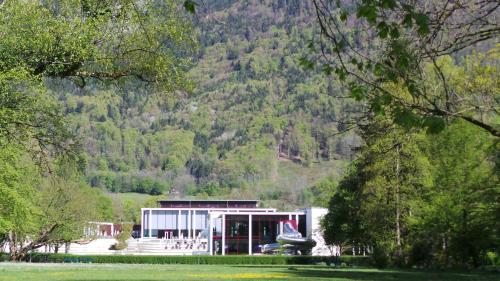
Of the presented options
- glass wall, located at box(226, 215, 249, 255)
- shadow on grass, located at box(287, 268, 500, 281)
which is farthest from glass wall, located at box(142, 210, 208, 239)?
shadow on grass, located at box(287, 268, 500, 281)

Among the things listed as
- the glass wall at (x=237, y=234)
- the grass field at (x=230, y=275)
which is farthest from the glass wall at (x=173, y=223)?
the grass field at (x=230, y=275)

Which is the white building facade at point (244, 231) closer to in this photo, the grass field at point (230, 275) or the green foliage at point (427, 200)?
the green foliage at point (427, 200)

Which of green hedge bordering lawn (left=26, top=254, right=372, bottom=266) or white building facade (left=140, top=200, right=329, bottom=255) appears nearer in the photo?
green hedge bordering lawn (left=26, top=254, right=372, bottom=266)

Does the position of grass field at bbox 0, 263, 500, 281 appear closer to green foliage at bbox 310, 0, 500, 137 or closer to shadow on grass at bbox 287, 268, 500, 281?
shadow on grass at bbox 287, 268, 500, 281

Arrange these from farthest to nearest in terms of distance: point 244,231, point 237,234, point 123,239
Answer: point 123,239 → point 244,231 → point 237,234

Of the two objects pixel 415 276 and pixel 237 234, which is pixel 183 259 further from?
pixel 415 276

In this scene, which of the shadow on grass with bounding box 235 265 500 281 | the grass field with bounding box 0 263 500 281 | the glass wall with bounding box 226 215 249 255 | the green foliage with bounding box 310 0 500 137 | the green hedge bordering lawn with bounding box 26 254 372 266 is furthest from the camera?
the glass wall with bounding box 226 215 249 255

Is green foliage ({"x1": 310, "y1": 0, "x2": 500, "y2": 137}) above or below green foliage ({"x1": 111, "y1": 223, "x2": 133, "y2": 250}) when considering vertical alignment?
above

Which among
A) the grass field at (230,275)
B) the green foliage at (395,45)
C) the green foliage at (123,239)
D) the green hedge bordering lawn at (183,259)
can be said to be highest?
the green foliage at (395,45)

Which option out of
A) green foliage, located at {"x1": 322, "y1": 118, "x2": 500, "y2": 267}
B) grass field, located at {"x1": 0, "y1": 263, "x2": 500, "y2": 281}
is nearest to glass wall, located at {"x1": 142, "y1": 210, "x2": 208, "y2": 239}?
green foliage, located at {"x1": 322, "y1": 118, "x2": 500, "y2": 267}

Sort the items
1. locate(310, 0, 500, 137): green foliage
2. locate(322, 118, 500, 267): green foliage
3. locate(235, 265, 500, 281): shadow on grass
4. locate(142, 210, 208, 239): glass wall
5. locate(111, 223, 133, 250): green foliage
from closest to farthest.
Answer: locate(310, 0, 500, 137): green foliage
locate(235, 265, 500, 281): shadow on grass
locate(322, 118, 500, 267): green foliage
locate(111, 223, 133, 250): green foliage
locate(142, 210, 208, 239): glass wall

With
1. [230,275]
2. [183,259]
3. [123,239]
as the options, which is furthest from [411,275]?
[123,239]

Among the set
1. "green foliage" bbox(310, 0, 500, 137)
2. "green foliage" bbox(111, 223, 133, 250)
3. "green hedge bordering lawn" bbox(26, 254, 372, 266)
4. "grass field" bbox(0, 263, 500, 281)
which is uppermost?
"green foliage" bbox(310, 0, 500, 137)

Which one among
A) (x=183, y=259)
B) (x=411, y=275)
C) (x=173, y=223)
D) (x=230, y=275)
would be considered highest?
(x=173, y=223)
